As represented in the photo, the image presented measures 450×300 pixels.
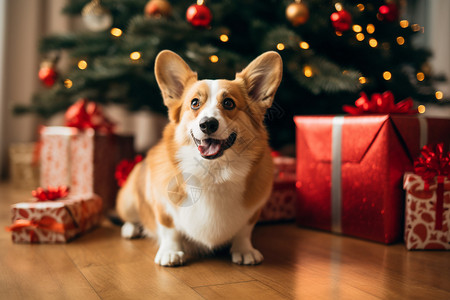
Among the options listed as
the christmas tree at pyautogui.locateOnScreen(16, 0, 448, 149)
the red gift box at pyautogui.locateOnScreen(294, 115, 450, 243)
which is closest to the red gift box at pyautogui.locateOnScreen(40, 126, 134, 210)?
the christmas tree at pyautogui.locateOnScreen(16, 0, 448, 149)

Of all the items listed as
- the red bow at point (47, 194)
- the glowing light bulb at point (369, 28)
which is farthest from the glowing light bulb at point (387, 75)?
the red bow at point (47, 194)

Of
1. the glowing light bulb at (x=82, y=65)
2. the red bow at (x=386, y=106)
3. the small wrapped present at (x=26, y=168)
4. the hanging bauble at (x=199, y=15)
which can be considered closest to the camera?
the red bow at (x=386, y=106)

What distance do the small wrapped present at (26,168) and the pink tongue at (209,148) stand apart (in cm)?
219

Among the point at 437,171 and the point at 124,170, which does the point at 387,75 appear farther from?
the point at 124,170

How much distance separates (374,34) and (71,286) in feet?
6.82

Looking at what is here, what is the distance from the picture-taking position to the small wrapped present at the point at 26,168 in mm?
2994

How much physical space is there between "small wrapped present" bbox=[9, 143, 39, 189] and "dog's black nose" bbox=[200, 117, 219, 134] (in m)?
2.24

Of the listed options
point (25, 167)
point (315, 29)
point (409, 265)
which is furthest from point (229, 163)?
point (25, 167)

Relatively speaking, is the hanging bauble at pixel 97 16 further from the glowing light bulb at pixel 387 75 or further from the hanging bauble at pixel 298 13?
the glowing light bulb at pixel 387 75

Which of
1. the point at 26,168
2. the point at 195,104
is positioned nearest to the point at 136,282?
the point at 195,104

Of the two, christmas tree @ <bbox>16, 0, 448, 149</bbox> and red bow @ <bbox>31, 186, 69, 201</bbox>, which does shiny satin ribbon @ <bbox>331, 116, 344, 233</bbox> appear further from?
red bow @ <bbox>31, 186, 69, 201</bbox>

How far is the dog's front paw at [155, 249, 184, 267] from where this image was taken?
132cm

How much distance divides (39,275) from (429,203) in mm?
1358

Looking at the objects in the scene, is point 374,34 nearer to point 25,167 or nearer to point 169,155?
point 169,155
